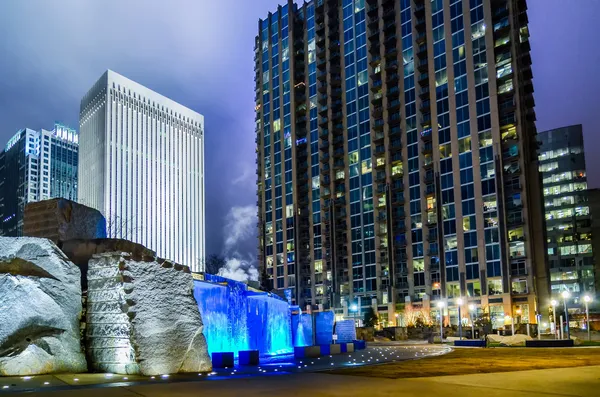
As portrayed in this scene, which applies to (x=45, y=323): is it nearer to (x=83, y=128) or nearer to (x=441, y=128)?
(x=441, y=128)

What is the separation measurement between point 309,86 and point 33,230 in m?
101

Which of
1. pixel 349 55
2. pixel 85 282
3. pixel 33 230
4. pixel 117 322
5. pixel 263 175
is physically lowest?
pixel 117 322

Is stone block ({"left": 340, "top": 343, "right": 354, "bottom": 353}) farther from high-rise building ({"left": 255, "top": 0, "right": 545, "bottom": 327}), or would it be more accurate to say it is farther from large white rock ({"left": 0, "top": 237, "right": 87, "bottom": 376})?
high-rise building ({"left": 255, "top": 0, "right": 545, "bottom": 327})

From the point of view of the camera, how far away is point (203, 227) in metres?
188

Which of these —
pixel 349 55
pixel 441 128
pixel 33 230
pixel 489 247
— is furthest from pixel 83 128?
pixel 33 230

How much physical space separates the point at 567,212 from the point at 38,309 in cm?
12660

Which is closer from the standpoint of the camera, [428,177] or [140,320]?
[140,320]

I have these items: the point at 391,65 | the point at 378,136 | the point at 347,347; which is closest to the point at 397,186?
the point at 378,136

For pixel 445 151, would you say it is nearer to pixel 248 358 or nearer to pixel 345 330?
pixel 345 330

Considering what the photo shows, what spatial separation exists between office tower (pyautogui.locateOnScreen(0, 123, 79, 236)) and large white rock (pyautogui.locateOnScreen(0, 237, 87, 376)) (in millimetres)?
169608

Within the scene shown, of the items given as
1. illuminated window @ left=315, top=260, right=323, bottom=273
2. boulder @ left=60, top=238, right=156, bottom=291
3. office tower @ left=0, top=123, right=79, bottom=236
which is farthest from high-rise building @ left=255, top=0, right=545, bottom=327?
office tower @ left=0, top=123, right=79, bottom=236

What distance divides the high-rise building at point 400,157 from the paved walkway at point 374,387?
7048 centimetres

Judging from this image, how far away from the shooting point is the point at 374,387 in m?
11.8

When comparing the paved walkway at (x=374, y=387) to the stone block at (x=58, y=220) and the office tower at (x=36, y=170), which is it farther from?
the office tower at (x=36, y=170)
